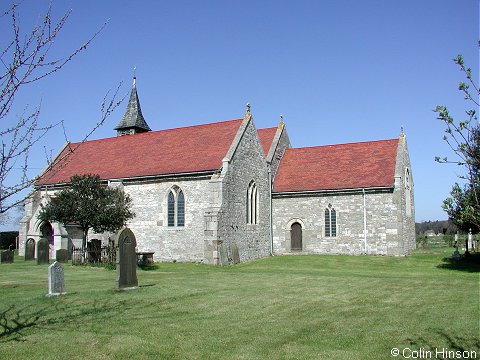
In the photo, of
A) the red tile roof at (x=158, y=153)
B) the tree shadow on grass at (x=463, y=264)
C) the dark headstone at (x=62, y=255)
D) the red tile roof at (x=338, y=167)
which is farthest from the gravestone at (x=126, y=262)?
the red tile roof at (x=338, y=167)

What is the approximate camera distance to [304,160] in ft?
120

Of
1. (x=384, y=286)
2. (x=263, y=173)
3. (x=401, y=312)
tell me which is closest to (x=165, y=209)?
(x=263, y=173)

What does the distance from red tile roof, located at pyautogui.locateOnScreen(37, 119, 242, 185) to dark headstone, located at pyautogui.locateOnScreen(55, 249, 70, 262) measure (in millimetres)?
4778

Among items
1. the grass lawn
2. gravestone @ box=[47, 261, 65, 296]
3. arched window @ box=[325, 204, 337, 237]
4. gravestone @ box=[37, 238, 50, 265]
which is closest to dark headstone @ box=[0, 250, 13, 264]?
gravestone @ box=[37, 238, 50, 265]

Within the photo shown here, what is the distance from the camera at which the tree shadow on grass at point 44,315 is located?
10.1 m

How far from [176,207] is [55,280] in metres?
14.8

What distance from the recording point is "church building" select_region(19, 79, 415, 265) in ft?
92.7

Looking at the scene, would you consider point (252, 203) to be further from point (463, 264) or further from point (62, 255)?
point (463, 264)

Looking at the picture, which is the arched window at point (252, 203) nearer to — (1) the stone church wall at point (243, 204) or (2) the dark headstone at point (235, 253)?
(1) the stone church wall at point (243, 204)

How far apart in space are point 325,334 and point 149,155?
2495cm

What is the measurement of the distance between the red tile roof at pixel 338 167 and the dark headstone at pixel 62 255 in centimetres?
1486

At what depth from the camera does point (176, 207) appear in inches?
1146

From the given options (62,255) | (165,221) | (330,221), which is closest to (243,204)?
(165,221)

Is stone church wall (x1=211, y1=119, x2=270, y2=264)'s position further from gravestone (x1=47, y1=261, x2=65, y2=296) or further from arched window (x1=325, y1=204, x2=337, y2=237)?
gravestone (x1=47, y1=261, x2=65, y2=296)
